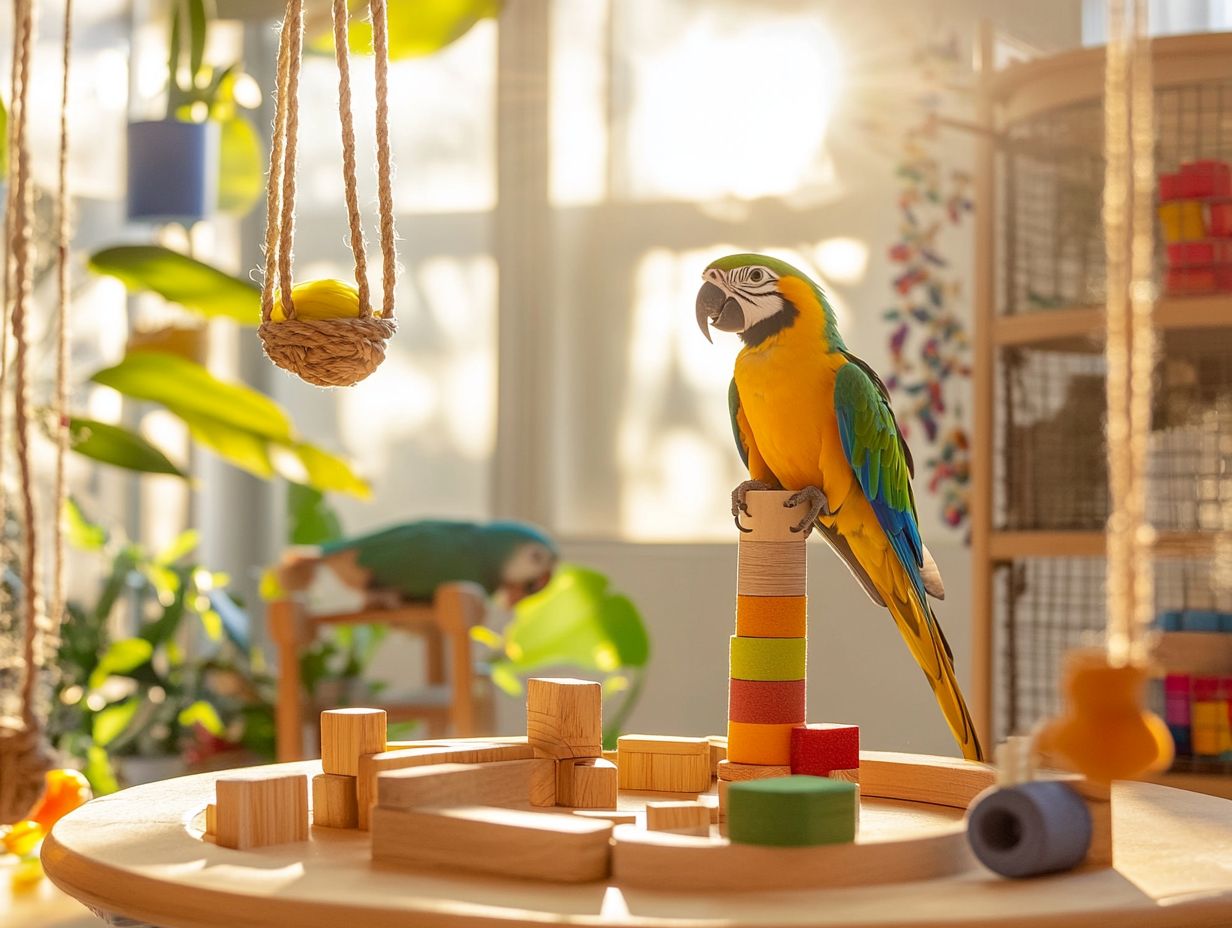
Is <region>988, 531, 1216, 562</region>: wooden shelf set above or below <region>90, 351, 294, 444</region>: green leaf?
below

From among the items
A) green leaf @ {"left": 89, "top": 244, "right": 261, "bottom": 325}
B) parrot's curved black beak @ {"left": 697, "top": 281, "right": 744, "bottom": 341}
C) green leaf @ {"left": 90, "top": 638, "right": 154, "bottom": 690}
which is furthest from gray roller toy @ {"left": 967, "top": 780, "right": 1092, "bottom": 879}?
green leaf @ {"left": 90, "top": 638, "right": 154, "bottom": 690}

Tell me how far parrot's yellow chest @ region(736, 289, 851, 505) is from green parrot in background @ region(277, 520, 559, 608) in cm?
129

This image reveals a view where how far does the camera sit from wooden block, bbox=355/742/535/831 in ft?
2.58

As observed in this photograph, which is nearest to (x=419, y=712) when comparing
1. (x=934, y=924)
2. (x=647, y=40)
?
(x=647, y=40)

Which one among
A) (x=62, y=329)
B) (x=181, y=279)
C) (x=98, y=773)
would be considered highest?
(x=181, y=279)

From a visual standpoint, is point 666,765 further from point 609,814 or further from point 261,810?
point 261,810

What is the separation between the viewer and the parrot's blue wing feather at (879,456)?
0.97m

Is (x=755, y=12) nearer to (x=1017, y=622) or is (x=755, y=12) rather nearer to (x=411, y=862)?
(x=1017, y=622)

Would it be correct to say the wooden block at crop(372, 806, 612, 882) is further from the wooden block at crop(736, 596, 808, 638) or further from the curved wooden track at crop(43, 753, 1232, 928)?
the wooden block at crop(736, 596, 808, 638)

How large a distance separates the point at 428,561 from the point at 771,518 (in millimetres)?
1439

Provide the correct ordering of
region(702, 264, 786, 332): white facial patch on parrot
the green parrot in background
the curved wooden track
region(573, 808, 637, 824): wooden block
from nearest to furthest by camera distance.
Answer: the curved wooden track
region(573, 808, 637, 824): wooden block
region(702, 264, 786, 332): white facial patch on parrot
the green parrot in background

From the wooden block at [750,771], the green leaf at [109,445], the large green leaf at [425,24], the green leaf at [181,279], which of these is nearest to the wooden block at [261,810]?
the wooden block at [750,771]

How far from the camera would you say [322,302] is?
82 centimetres

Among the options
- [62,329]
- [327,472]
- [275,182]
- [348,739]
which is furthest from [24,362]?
[327,472]
